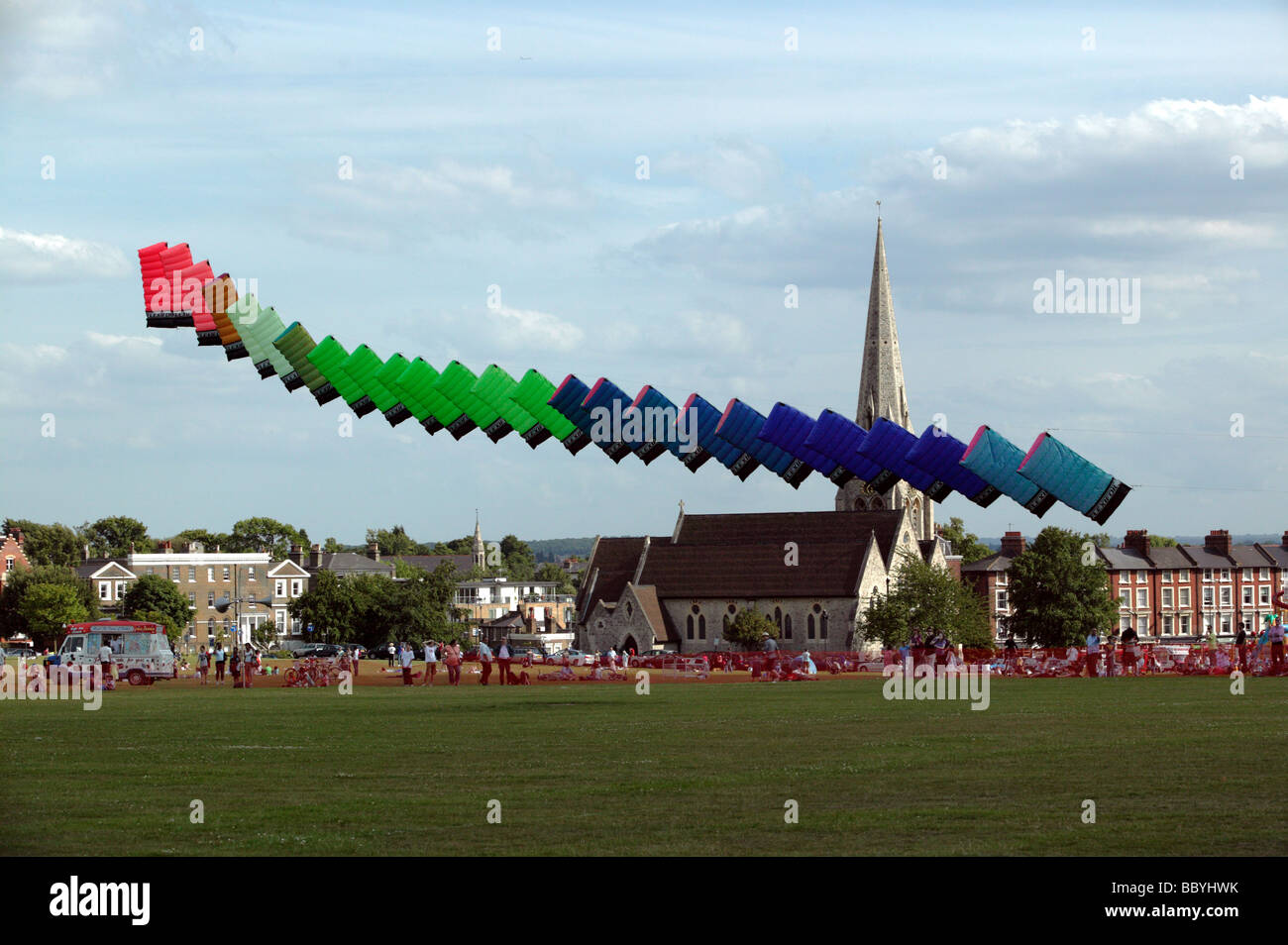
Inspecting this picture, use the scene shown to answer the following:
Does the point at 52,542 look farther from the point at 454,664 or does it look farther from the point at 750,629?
the point at 454,664

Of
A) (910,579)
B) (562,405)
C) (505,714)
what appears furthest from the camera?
(910,579)

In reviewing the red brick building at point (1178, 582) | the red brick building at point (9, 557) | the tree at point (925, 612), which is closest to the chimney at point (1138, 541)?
the red brick building at point (1178, 582)

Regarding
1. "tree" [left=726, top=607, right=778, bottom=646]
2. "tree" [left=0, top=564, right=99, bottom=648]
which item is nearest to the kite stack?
"tree" [left=726, top=607, right=778, bottom=646]

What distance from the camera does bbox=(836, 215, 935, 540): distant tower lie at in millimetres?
126500

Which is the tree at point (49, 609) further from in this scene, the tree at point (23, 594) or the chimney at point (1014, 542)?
the chimney at point (1014, 542)

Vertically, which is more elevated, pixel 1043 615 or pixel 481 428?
pixel 481 428

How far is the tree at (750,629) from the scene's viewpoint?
10862cm

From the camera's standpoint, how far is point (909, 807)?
1784cm

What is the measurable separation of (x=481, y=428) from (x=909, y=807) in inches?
571

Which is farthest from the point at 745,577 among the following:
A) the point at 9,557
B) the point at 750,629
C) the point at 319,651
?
the point at 9,557

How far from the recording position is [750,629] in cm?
10881
